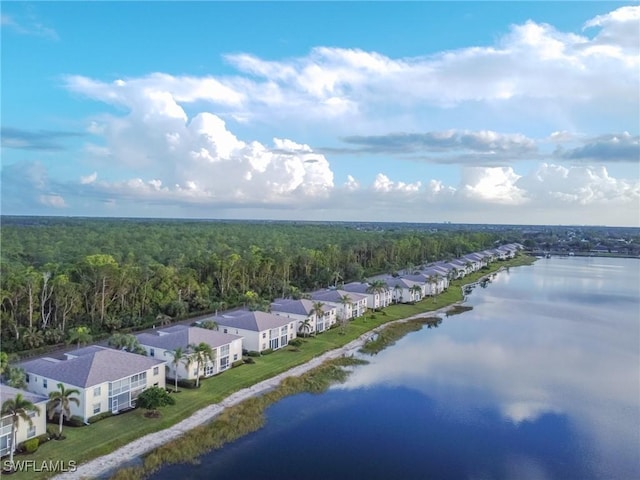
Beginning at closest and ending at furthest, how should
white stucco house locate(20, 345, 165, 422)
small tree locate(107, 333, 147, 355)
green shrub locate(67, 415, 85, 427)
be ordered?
green shrub locate(67, 415, 85, 427) → white stucco house locate(20, 345, 165, 422) → small tree locate(107, 333, 147, 355)

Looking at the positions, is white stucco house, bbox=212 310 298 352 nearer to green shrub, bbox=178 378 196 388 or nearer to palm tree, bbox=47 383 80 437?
green shrub, bbox=178 378 196 388

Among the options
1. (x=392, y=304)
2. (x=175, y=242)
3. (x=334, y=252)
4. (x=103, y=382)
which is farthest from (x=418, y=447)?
(x=175, y=242)

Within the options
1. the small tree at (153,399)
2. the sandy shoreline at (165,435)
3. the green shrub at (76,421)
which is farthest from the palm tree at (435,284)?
the green shrub at (76,421)

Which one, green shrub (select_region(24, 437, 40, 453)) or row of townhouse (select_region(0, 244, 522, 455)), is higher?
row of townhouse (select_region(0, 244, 522, 455))

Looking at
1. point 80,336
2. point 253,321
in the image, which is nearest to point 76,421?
point 80,336

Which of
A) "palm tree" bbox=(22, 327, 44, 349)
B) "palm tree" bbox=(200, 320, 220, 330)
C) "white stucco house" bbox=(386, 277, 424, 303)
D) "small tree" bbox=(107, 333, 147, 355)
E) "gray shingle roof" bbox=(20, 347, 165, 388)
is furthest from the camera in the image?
"white stucco house" bbox=(386, 277, 424, 303)

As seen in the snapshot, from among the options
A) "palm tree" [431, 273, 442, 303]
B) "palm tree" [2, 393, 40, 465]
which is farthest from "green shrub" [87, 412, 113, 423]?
"palm tree" [431, 273, 442, 303]

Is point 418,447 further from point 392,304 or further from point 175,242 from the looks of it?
point 175,242

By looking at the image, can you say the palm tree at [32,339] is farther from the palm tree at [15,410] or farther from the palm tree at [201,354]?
the palm tree at [15,410]
